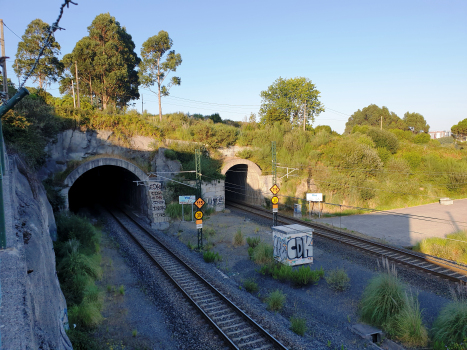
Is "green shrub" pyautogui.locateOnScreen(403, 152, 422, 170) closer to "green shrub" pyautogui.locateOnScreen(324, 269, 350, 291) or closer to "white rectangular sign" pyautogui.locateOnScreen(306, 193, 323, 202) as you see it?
"white rectangular sign" pyautogui.locateOnScreen(306, 193, 323, 202)

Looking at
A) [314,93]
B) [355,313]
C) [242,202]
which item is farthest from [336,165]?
[355,313]

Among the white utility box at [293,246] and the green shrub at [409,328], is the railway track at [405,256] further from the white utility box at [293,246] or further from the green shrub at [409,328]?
the green shrub at [409,328]

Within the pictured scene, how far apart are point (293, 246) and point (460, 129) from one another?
6883 centimetres

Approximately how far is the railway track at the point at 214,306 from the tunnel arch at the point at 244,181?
1466cm

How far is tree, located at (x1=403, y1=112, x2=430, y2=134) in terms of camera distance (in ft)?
230

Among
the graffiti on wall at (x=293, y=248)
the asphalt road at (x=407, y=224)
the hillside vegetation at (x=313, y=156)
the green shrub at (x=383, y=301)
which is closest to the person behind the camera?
the green shrub at (x=383, y=301)

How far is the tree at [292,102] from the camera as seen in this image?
1706 inches

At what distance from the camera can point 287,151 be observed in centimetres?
3294

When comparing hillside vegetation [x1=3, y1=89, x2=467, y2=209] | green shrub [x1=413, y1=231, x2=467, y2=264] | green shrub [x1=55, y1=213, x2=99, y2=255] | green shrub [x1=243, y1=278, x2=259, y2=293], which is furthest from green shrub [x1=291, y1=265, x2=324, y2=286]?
hillside vegetation [x1=3, y1=89, x2=467, y2=209]

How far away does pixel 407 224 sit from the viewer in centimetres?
2078

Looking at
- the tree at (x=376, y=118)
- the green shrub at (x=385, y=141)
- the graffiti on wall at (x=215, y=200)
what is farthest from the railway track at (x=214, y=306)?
the tree at (x=376, y=118)

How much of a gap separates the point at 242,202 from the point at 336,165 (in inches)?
417

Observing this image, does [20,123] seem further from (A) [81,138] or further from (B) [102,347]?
(B) [102,347]

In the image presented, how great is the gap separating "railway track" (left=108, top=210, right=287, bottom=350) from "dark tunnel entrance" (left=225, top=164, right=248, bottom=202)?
1675 cm
